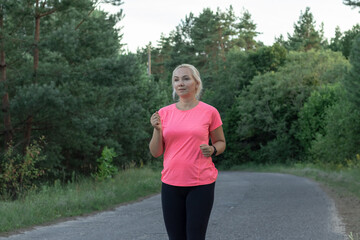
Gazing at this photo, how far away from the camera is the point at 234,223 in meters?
9.48

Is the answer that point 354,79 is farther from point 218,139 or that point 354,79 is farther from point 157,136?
point 157,136

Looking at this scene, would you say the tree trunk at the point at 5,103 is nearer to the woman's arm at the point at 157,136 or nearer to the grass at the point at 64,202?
the grass at the point at 64,202

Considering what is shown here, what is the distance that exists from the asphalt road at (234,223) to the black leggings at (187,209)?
4.23 m

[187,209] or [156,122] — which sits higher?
[156,122]

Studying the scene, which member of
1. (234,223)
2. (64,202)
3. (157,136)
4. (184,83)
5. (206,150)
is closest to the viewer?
(206,150)

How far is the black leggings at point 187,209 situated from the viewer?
3.79m

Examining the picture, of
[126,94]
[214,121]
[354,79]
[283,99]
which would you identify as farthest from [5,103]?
[283,99]

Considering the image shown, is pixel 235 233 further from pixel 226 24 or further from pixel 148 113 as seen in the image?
pixel 226 24

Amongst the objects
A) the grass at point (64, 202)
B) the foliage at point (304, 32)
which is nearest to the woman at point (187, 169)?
the grass at point (64, 202)

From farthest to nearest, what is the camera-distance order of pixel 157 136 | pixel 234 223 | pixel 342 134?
pixel 342 134, pixel 234 223, pixel 157 136

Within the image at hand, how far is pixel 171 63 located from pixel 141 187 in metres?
51.1

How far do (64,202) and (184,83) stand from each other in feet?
27.8

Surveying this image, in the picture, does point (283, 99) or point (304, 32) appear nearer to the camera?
point (283, 99)

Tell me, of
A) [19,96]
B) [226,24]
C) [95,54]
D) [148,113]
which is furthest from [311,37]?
[19,96]
